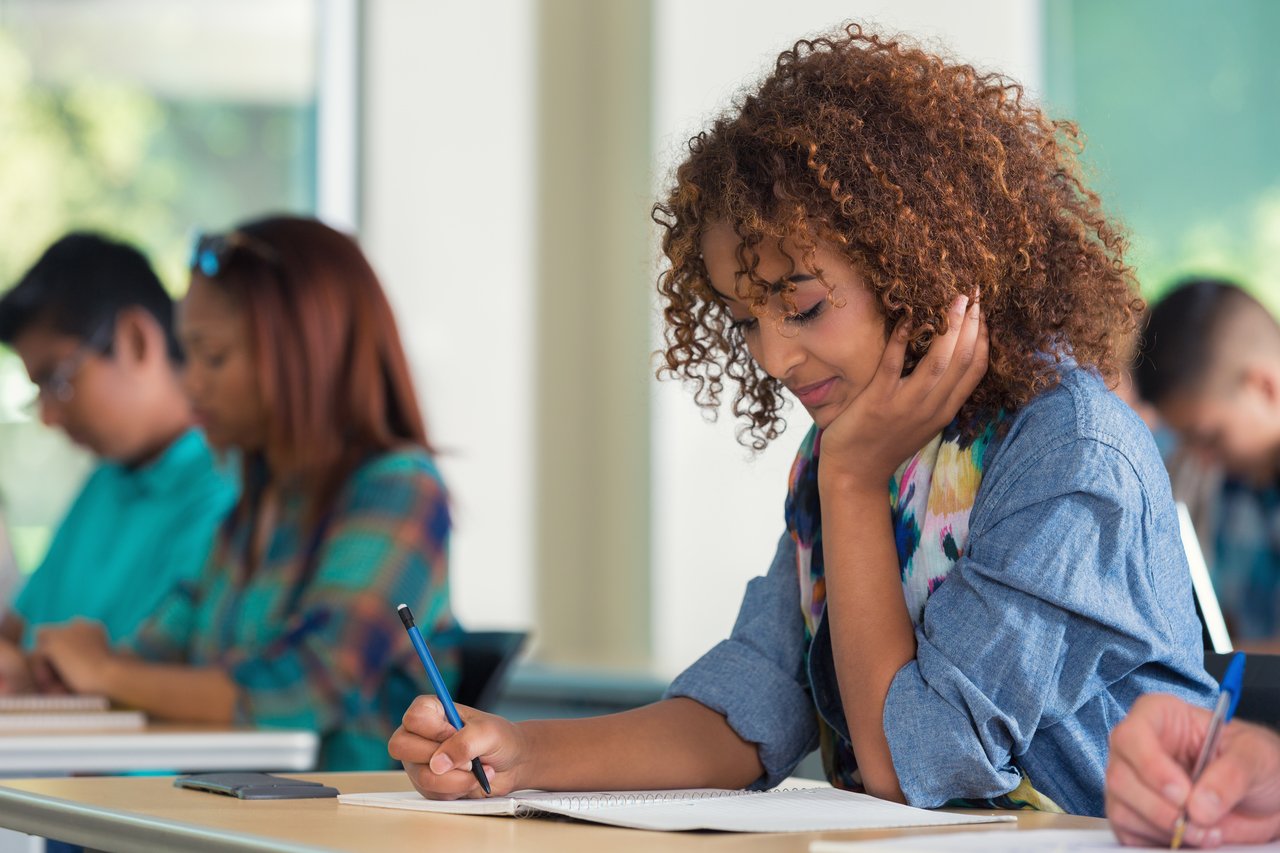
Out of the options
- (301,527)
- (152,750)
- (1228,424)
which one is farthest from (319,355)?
(1228,424)

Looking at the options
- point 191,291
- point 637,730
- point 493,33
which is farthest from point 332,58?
point 637,730

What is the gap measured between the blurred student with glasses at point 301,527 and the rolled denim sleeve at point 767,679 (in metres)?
0.89

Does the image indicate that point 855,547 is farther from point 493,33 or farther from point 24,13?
point 24,13

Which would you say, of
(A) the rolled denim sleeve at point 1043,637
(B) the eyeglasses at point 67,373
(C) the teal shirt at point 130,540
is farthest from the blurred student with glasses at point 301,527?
(A) the rolled denim sleeve at point 1043,637

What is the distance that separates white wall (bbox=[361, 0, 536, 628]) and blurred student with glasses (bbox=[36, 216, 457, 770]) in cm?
174

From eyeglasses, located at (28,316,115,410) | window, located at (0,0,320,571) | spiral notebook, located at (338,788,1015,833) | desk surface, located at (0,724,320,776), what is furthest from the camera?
window, located at (0,0,320,571)

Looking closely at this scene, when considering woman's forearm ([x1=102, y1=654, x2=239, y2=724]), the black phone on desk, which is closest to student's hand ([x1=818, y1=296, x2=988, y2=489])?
the black phone on desk

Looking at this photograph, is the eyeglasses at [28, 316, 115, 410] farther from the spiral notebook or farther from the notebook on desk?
the spiral notebook

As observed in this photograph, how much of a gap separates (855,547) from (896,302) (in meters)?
0.20

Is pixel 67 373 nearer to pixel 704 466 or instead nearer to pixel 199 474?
pixel 199 474

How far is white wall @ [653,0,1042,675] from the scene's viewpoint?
157 inches

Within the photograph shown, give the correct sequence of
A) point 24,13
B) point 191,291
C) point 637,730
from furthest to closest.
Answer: point 24,13
point 191,291
point 637,730

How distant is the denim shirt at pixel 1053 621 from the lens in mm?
1211

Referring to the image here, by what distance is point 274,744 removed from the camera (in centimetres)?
205
